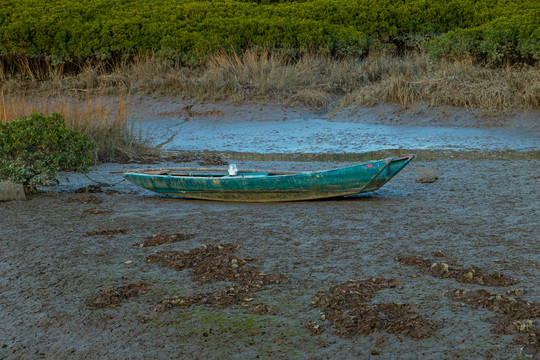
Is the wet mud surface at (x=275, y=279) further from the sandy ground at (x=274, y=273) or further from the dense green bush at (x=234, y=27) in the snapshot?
the dense green bush at (x=234, y=27)

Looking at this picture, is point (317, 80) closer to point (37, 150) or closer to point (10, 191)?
point (37, 150)

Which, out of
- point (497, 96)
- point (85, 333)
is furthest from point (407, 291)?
point (497, 96)

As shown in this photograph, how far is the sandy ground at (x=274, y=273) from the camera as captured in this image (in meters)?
3.47

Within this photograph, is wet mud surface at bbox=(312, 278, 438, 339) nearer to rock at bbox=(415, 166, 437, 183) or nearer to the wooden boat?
the wooden boat

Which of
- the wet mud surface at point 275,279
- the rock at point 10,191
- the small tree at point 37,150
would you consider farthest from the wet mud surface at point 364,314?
the small tree at point 37,150

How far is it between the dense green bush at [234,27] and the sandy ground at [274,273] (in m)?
9.55

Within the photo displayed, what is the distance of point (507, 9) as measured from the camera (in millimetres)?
17703

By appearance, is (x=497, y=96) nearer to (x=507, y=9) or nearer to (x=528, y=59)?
A: (x=528, y=59)

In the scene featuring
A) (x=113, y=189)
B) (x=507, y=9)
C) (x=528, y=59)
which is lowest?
(x=113, y=189)

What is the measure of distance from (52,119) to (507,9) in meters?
14.2

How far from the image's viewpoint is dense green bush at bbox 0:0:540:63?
1733 cm

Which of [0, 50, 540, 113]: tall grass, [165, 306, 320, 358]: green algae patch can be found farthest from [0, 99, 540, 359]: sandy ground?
[0, 50, 540, 113]: tall grass

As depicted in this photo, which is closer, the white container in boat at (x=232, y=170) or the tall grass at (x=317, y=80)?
the white container in boat at (x=232, y=170)

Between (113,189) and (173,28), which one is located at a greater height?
(173,28)
